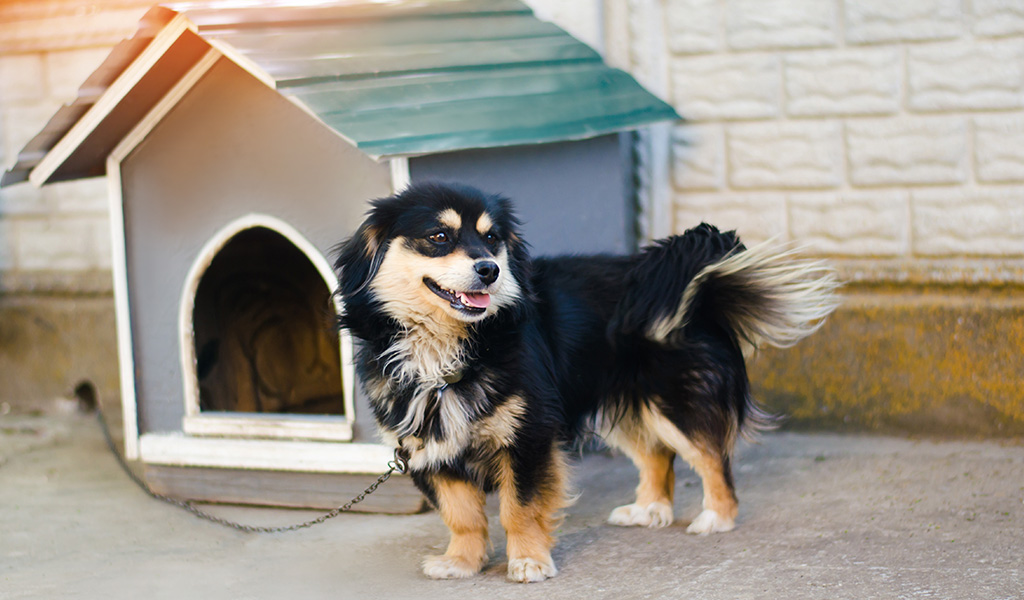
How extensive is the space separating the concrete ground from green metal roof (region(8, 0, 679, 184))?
4.97 ft

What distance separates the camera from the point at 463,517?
11.0 ft

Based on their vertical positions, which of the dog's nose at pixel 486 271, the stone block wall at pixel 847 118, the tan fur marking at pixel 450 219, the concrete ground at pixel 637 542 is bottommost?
the concrete ground at pixel 637 542

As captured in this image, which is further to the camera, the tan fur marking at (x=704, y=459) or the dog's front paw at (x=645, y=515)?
the dog's front paw at (x=645, y=515)

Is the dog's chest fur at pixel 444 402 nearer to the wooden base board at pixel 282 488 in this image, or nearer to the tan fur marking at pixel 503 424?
the tan fur marking at pixel 503 424

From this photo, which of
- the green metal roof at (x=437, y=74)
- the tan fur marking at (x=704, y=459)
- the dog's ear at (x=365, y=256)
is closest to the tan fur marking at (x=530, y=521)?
the tan fur marking at (x=704, y=459)

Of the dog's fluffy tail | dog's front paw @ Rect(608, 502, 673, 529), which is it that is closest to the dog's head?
the dog's fluffy tail

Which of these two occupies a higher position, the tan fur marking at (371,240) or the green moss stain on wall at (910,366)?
the tan fur marking at (371,240)

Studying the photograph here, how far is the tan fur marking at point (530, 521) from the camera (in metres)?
3.23

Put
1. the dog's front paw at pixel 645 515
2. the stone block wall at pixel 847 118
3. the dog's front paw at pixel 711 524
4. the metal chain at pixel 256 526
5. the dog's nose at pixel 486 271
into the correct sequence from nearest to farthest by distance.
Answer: the dog's nose at pixel 486 271 < the metal chain at pixel 256 526 < the dog's front paw at pixel 711 524 < the dog's front paw at pixel 645 515 < the stone block wall at pixel 847 118

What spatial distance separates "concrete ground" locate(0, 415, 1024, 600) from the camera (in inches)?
124

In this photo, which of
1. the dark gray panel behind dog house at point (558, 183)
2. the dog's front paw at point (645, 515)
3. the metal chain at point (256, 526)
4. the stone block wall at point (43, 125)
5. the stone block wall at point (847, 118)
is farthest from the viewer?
the stone block wall at point (43, 125)

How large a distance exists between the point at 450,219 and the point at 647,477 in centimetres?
143

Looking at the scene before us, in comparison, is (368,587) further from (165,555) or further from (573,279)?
(573,279)

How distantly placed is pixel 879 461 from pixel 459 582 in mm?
2237
